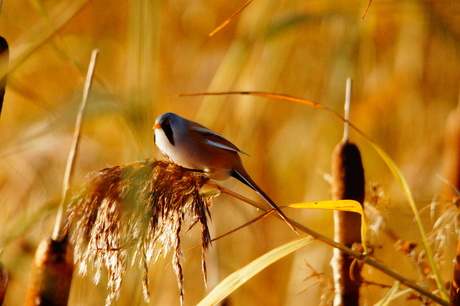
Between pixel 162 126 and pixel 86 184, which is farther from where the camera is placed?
pixel 162 126

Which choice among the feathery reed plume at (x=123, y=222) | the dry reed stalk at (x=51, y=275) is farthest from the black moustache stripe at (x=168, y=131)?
the dry reed stalk at (x=51, y=275)

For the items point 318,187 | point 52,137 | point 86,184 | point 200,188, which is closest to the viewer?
point 86,184

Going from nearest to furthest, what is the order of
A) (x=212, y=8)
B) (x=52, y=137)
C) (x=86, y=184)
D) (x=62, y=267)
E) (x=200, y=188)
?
1. (x=62, y=267)
2. (x=86, y=184)
3. (x=200, y=188)
4. (x=52, y=137)
5. (x=212, y=8)

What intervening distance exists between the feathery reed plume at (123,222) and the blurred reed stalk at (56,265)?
0.14 feet

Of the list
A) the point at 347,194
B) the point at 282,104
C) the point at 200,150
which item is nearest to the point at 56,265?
the point at 347,194

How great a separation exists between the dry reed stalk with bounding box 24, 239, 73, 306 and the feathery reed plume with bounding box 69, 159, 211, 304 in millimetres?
57

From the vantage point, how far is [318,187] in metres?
2.99

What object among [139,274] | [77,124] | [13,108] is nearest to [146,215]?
[139,274]

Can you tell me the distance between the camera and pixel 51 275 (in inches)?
46.6

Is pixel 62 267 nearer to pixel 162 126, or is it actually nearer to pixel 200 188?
pixel 200 188

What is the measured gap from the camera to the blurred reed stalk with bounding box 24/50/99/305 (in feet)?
3.81

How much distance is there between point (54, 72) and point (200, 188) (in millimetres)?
2135

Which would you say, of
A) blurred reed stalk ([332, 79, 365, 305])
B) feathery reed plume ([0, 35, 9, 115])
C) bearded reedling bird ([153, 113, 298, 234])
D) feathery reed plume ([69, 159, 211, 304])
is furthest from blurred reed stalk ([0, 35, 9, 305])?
bearded reedling bird ([153, 113, 298, 234])

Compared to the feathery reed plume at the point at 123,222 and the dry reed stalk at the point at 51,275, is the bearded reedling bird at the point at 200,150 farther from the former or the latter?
the dry reed stalk at the point at 51,275
